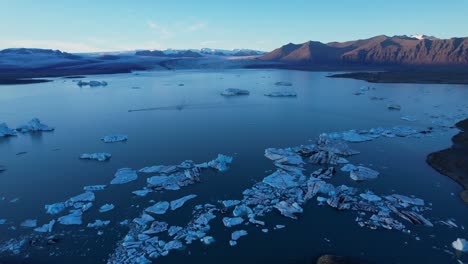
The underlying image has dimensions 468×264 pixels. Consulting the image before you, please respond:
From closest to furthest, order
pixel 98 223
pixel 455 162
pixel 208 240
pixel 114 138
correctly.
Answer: pixel 208 240 → pixel 98 223 → pixel 455 162 → pixel 114 138

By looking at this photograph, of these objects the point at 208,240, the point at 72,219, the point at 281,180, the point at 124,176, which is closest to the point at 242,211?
the point at 208,240

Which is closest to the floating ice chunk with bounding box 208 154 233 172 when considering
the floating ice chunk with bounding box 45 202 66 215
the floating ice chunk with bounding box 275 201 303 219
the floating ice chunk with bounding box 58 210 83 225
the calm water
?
the calm water

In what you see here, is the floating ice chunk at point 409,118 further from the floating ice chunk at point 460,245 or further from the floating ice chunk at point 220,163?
the floating ice chunk at point 460,245

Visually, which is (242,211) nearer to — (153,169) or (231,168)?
(231,168)

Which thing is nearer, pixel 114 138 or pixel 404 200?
pixel 404 200

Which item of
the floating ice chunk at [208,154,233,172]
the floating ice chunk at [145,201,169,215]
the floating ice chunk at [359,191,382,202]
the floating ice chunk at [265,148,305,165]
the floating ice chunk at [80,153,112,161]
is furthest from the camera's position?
the floating ice chunk at [80,153,112,161]

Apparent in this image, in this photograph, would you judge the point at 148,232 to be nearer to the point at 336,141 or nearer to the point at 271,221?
the point at 271,221

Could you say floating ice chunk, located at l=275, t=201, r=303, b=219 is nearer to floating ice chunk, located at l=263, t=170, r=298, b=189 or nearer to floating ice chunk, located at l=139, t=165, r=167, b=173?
floating ice chunk, located at l=263, t=170, r=298, b=189
